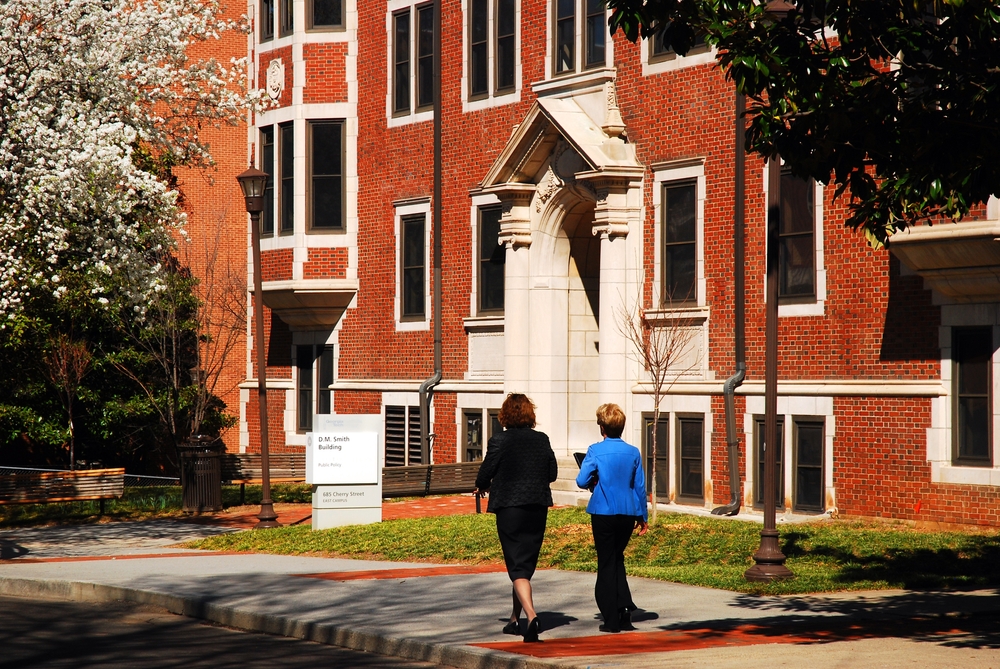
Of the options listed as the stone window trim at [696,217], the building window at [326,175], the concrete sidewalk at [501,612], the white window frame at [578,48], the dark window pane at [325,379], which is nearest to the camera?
the concrete sidewalk at [501,612]

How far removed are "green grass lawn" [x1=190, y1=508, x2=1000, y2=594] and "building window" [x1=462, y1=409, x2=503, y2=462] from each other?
5644mm

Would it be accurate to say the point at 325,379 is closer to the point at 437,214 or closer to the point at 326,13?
the point at 437,214

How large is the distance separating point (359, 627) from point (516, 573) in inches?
58.0

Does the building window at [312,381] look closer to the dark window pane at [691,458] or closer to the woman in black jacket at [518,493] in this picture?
the dark window pane at [691,458]

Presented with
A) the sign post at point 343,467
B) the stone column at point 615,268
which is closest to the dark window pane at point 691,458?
the stone column at point 615,268

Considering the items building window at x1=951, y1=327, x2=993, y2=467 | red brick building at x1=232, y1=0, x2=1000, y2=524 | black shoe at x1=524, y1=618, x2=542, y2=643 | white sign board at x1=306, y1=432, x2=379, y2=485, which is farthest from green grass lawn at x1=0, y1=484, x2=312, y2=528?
black shoe at x1=524, y1=618, x2=542, y2=643

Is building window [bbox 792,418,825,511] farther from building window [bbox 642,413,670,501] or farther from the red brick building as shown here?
building window [bbox 642,413,670,501]

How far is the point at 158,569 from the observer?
14.7 meters

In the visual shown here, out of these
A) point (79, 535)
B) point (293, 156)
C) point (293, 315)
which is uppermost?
point (293, 156)

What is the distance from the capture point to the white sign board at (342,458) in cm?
1802

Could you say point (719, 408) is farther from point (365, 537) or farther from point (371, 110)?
point (371, 110)

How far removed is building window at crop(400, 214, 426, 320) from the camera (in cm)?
2594

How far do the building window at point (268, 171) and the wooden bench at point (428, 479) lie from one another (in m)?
7.32

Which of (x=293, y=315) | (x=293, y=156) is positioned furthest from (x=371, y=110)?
(x=293, y=315)
